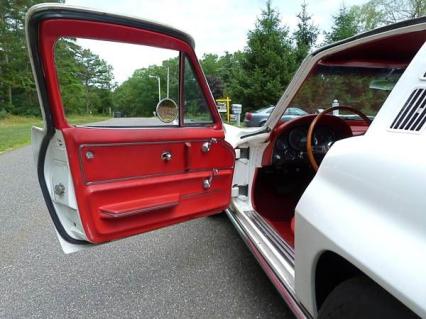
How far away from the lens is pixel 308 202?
1.44 m

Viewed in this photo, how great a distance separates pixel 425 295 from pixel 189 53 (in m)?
1.70

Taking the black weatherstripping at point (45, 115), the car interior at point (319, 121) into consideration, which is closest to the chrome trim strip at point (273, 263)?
the car interior at point (319, 121)

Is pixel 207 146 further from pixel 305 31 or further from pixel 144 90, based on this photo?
pixel 305 31

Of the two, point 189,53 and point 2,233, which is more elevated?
point 189,53

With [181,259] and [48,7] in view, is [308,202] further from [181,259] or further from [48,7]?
[181,259]

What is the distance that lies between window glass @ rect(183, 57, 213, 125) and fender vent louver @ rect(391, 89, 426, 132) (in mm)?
1354

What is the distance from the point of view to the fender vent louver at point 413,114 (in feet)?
3.66

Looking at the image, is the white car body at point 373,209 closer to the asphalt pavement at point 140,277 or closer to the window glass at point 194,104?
the asphalt pavement at point 140,277

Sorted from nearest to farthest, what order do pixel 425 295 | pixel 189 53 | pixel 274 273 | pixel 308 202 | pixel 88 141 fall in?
pixel 425 295
pixel 308 202
pixel 88 141
pixel 274 273
pixel 189 53

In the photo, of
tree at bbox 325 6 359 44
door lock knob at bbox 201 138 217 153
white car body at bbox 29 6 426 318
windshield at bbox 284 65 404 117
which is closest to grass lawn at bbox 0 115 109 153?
white car body at bbox 29 6 426 318

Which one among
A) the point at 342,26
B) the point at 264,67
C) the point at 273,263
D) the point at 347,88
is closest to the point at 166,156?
the point at 273,263

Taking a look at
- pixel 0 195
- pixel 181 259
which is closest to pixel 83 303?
pixel 181 259

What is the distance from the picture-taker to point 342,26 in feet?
79.8

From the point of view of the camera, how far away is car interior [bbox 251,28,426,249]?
8.23 feet
